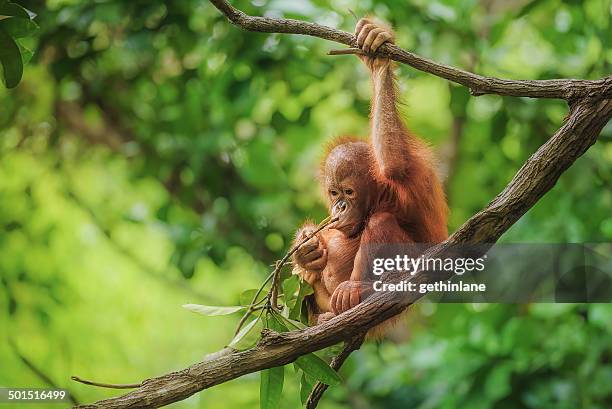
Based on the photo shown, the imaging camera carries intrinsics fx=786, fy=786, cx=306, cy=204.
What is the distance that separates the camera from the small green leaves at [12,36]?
1447 mm

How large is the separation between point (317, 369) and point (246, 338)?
14 cm

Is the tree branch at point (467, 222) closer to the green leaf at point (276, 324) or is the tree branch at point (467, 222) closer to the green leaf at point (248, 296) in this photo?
the green leaf at point (276, 324)

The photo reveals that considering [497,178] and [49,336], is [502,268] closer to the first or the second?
[497,178]

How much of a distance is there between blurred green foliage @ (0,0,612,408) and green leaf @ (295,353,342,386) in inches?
48.1

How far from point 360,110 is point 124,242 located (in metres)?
1.70

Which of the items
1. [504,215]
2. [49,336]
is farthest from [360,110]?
[504,215]

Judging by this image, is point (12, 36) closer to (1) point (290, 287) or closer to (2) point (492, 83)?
(1) point (290, 287)

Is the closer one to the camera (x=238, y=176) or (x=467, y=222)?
(x=467, y=222)

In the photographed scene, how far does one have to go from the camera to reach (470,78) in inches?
52.8

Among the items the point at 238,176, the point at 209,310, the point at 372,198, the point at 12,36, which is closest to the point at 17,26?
the point at 12,36

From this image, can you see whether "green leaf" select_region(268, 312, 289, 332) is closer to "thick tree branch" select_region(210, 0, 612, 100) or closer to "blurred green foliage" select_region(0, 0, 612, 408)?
"thick tree branch" select_region(210, 0, 612, 100)

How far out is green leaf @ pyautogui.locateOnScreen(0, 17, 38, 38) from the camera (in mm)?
1469

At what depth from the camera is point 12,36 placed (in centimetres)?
148

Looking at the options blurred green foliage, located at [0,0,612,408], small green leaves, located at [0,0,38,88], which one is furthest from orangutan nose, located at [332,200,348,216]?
blurred green foliage, located at [0,0,612,408]
